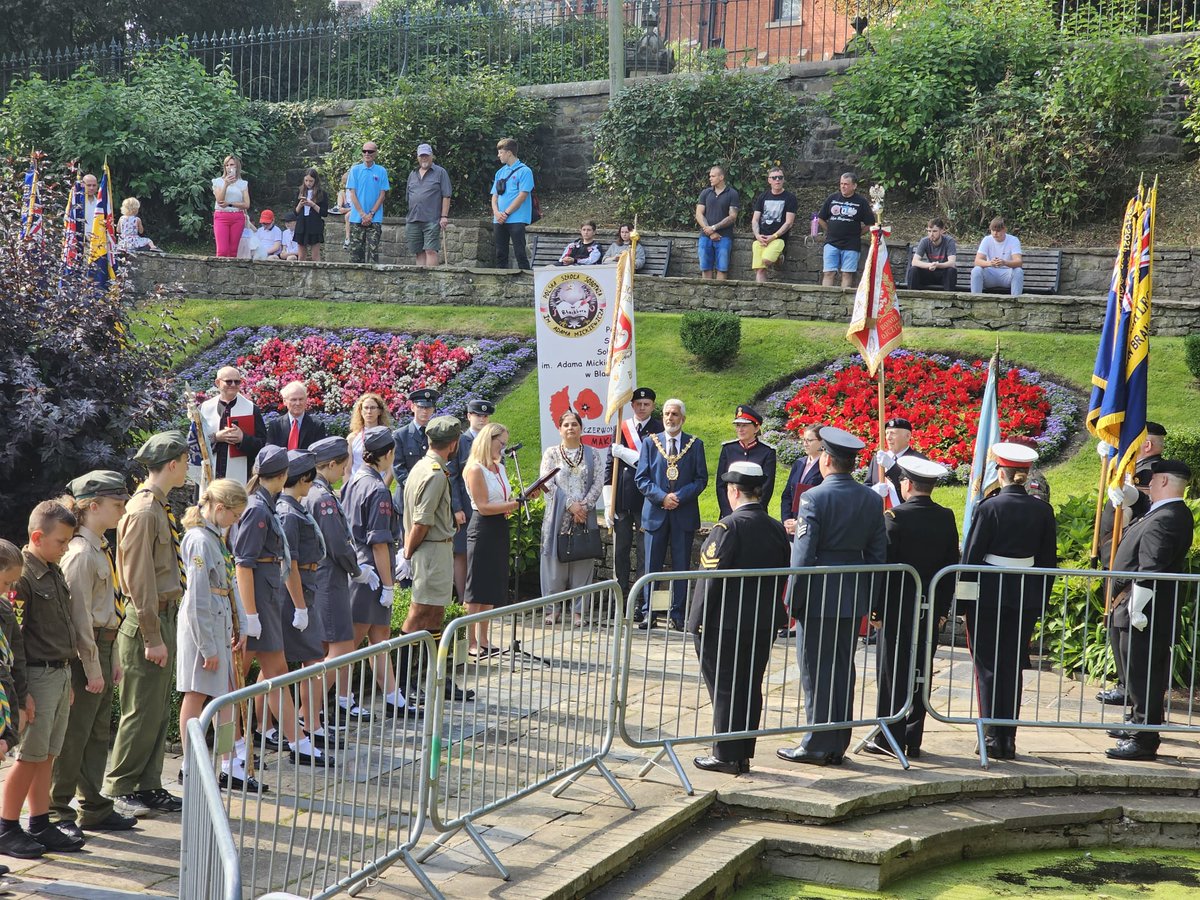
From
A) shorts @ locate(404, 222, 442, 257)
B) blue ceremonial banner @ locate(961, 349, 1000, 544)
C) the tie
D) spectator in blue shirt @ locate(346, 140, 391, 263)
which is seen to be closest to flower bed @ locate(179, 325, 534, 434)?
shorts @ locate(404, 222, 442, 257)

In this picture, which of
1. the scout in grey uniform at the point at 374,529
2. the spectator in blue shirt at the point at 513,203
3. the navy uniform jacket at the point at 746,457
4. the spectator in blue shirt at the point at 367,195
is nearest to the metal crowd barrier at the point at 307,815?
the scout in grey uniform at the point at 374,529

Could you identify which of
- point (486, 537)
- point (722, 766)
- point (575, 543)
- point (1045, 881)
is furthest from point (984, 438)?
point (1045, 881)

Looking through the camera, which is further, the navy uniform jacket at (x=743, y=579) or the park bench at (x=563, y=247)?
the park bench at (x=563, y=247)

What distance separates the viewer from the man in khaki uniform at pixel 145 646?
Answer: 7.01 m

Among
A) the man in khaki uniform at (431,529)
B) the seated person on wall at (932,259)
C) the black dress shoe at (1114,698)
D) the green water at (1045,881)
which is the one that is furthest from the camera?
the seated person on wall at (932,259)

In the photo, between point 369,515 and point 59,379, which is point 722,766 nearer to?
point 369,515

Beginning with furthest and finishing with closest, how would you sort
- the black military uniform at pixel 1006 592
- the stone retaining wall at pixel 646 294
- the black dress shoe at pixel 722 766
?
the stone retaining wall at pixel 646 294 < the black military uniform at pixel 1006 592 < the black dress shoe at pixel 722 766

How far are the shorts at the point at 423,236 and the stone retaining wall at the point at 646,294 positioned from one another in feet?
3.47

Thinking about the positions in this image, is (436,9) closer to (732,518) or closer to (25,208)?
(25,208)

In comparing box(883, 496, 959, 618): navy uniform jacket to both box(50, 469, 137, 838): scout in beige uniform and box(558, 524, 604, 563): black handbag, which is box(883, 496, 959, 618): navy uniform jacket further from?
box(50, 469, 137, 838): scout in beige uniform

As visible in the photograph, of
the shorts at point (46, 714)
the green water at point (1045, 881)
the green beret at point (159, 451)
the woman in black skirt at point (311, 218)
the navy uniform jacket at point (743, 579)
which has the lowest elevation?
the green water at point (1045, 881)

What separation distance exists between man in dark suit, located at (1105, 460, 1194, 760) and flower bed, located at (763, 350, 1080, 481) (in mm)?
→ 5063

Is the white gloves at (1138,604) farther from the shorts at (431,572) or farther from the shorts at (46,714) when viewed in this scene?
the shorts at (46,714)

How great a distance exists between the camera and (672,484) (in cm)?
1175
